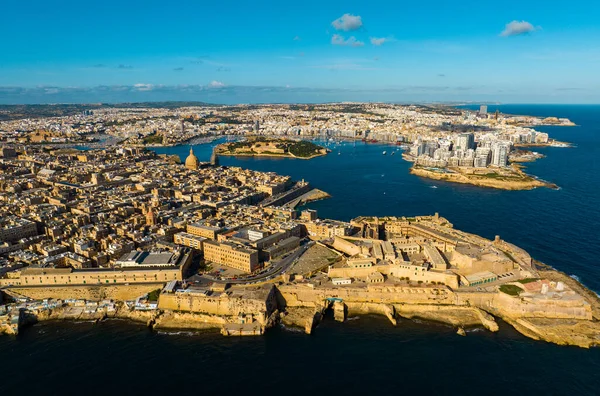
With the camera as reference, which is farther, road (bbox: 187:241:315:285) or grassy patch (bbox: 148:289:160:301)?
road (bbox: 187:241:315:285)

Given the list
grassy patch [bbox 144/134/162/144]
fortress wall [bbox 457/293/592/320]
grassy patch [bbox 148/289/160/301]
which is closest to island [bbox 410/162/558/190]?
fortress wall [bbox 457/293/592/320]

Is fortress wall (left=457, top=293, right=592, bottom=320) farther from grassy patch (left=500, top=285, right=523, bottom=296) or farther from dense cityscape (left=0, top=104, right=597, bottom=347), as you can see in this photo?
grassy patch (left=500, top=285, right=523, bottom=296)

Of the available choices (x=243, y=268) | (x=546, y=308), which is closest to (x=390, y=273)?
(x=546, y=308)

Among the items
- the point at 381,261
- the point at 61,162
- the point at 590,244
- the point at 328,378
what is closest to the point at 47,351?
the point at 328,378

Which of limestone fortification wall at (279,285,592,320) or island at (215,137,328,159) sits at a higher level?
island at (215,137,328,159)

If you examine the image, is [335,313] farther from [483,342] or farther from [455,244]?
[455,244]

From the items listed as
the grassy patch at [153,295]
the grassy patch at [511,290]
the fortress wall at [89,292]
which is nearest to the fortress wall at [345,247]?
the grassy patch at [511,290]
